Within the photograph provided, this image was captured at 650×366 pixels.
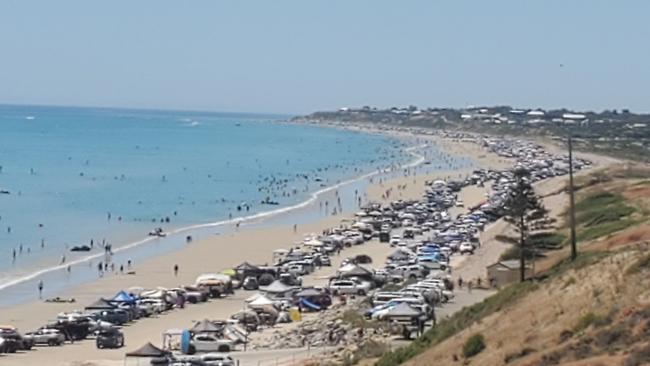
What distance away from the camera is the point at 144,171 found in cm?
12238

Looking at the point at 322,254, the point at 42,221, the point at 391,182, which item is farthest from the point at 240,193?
the point at 322,254

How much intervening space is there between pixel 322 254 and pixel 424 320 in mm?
24538

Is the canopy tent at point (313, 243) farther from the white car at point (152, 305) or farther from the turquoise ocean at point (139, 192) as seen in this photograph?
the white car at point (152, 305)

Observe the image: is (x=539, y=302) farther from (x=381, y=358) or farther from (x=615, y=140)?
(x=615, y=140)

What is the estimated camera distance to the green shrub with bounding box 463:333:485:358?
67.7 feet

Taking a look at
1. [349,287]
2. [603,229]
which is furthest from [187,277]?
[603,229]

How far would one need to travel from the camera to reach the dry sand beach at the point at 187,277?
3244 centimetres

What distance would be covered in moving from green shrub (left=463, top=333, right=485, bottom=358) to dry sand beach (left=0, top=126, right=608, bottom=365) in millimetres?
12047

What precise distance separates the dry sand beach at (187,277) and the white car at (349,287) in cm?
340

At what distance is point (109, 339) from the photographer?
33062 millimetres

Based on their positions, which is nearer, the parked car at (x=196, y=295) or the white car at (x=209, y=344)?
the white car at (x=209, y=344)

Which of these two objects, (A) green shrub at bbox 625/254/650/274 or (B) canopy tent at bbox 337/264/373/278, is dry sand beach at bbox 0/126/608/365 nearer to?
(B) canopy tent at bbox 337/264/373/278

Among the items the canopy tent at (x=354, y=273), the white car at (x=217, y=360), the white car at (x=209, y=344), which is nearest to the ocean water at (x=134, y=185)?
the canopy tent at (x=354, y=273)

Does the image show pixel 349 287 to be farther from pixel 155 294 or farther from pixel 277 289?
pixel 155 294
